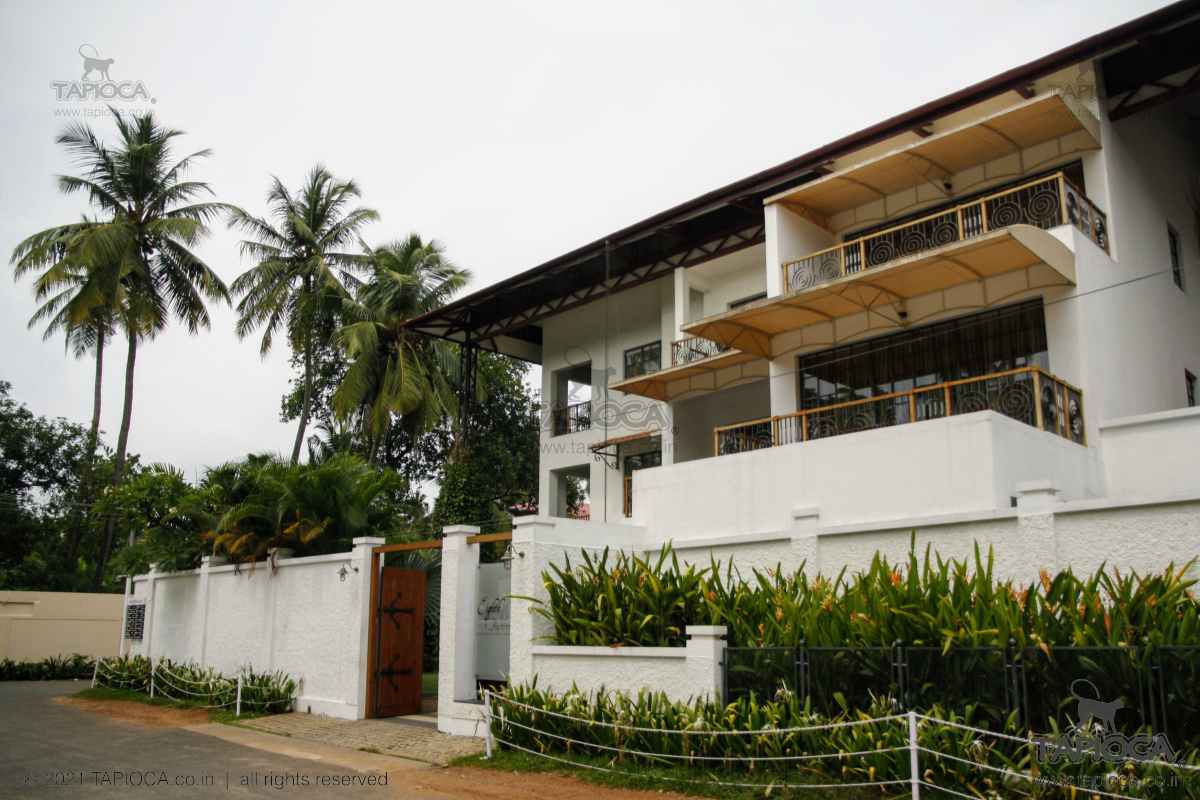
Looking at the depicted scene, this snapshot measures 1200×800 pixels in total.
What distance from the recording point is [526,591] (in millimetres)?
12688

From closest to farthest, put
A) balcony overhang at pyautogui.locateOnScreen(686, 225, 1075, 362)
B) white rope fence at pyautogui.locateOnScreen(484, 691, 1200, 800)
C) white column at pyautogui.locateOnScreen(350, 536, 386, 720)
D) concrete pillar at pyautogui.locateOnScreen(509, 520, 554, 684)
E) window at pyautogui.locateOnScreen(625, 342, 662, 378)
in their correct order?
white rope fence at pyautogui.locateOnScreen(484, 691, 1200, 800) < concrete pillar at pyautogui.locateOnScreen(509, 520, 554, 684) < balcony overhang at pyautogui.locateOnScreen(686, 225, 1075, 362) < white column at pyautogui.locateOnScreen(350, 536, 386, 720) < window at pyautogui.locateOnScreen(625, 342, 662, 378)

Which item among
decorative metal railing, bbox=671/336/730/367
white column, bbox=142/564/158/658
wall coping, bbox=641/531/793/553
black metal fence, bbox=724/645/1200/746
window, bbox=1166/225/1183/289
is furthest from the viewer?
white column, bbox=142/564/158/658

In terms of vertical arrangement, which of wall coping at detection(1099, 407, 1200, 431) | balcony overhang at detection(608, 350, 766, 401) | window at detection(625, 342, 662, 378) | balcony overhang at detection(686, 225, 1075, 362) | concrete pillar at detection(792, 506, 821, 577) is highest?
window at detection(625, 342, 662, 378)

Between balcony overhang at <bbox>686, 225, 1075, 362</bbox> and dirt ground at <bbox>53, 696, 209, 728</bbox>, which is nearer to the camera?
balcony overhang at <bbox>686, 225, 1075, 362</bbox>

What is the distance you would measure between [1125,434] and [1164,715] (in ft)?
22.5

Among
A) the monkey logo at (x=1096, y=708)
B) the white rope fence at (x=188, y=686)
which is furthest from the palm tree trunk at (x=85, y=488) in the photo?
the monkey logo at (x=1096, y=708)

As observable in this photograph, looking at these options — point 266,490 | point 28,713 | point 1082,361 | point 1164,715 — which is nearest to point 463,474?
point 266,490

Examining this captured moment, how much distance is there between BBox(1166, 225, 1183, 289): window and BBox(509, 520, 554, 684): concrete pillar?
1175 cm

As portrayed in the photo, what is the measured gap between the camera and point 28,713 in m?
16.8

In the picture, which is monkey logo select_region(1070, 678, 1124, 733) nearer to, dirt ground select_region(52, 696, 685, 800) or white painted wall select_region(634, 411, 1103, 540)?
dirt ground select_region(52, 696, 685, 800)

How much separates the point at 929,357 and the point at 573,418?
10.3m

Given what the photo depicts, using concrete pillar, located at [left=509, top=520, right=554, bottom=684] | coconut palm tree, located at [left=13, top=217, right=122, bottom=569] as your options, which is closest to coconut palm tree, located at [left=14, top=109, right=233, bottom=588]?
coconut palm tree, located at [left=13, top=217, right=122, bottom=569]

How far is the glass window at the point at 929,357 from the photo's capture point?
1462 cm

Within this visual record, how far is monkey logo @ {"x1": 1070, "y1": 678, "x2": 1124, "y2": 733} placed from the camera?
23.6 ft
